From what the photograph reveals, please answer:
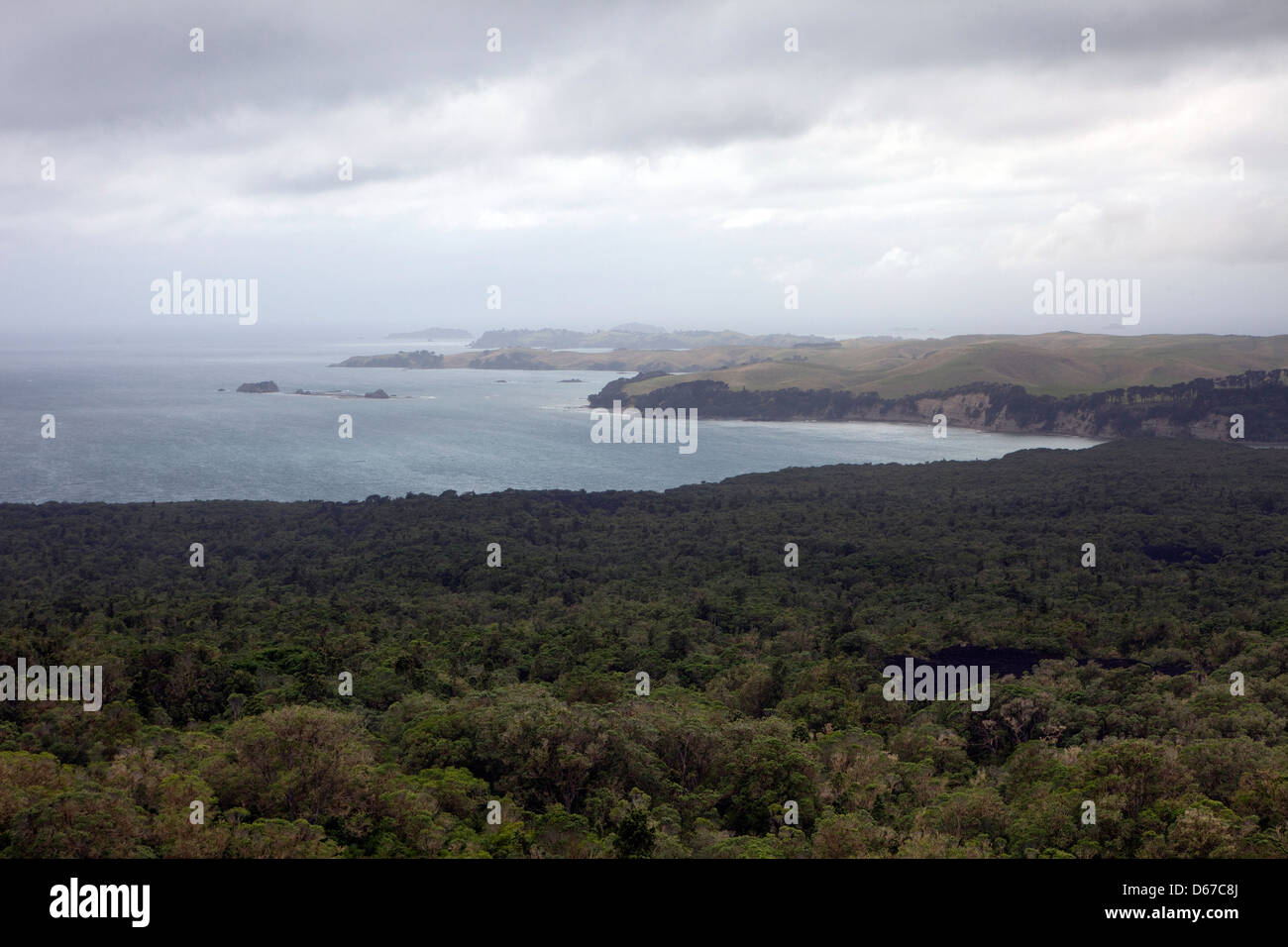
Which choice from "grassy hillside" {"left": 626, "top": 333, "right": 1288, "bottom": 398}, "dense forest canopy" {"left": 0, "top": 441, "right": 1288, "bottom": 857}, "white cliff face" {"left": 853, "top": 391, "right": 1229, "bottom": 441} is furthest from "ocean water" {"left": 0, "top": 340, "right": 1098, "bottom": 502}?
"dense forest canopy" {"left": 0, "top": 441, "right": 1288, "bottom": 857}

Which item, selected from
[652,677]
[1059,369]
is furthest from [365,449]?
[1059,369]

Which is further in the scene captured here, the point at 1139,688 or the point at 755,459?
the point at 755,459

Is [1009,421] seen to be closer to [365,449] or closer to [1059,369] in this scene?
[1059,369]

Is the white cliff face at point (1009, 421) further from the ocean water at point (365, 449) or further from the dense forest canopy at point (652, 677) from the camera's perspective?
the dense forest canopy at point (652, 677)

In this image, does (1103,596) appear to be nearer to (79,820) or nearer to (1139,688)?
(1139,688)

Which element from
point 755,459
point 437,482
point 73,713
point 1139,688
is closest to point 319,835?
point 73,713

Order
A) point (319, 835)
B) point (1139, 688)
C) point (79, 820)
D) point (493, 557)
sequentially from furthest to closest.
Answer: point (493, 557) < point (1139, 688) < point (319, 835) < point (79, 820)

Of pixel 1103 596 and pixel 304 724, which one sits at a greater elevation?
pixel 304 724

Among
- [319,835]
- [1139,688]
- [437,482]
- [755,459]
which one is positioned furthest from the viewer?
[755,459]
